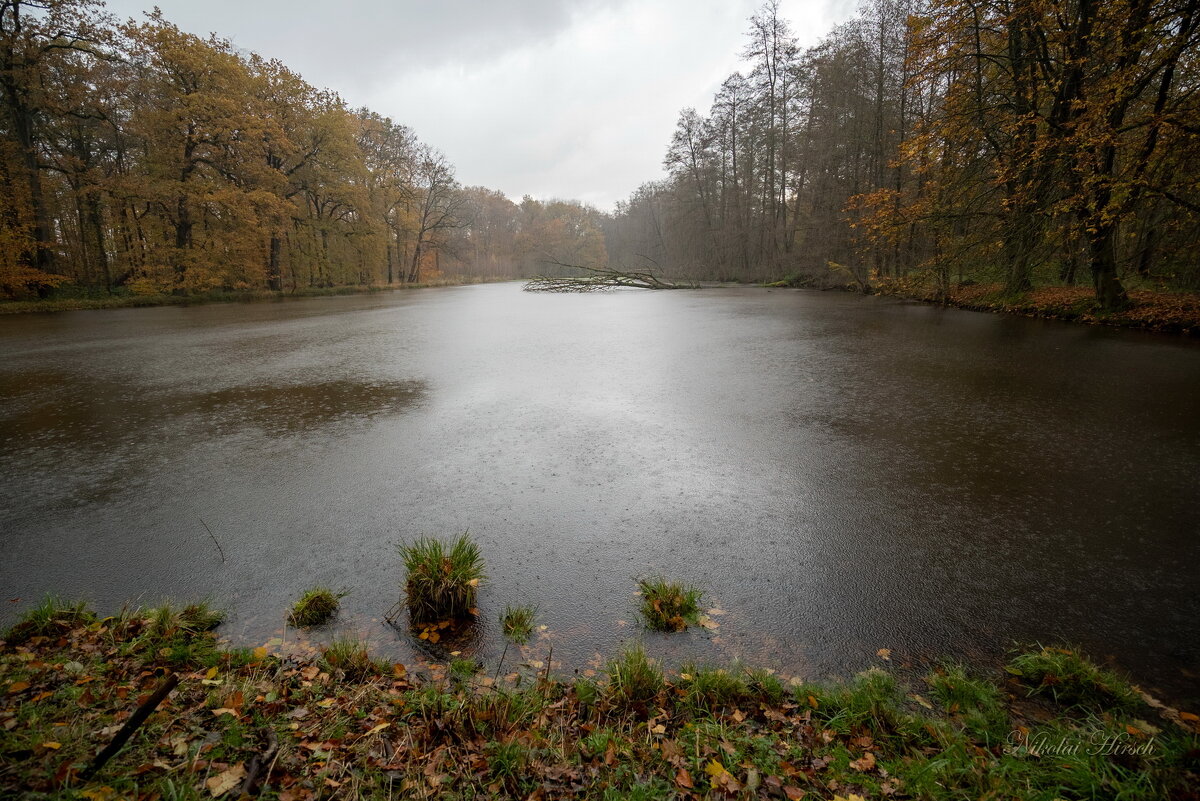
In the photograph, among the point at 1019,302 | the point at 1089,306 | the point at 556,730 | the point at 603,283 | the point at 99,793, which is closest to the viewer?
the point at 99,793

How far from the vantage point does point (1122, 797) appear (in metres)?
1.61

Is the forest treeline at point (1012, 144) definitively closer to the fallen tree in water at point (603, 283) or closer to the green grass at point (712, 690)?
the fallen tree in water at point (603, 283)

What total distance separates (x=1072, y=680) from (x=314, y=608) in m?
3.72

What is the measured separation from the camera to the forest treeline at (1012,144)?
9398 mm

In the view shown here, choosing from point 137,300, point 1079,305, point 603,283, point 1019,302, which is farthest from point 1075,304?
point 137,300

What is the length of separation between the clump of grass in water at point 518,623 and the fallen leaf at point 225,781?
1.19 meters

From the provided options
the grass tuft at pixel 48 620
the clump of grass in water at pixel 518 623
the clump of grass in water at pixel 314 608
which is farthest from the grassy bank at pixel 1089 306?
the grass tuft at pixel 48 620

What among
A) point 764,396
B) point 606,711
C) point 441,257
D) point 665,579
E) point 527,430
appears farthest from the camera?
point 441,257

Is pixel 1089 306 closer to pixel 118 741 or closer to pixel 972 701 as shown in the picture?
pixel 972 701

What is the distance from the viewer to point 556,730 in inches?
80.7

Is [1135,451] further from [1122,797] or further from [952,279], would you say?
[952,279]

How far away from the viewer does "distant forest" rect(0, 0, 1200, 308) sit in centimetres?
1057

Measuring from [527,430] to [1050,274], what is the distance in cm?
2099

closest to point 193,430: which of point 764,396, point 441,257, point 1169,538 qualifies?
point 764,396
